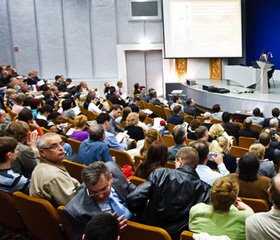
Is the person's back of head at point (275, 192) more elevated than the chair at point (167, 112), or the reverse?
the person's back of head at point (275, 192)

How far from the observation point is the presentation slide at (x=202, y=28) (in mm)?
13156

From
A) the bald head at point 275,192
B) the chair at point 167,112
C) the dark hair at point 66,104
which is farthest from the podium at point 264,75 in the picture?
the bald head at point 275,192

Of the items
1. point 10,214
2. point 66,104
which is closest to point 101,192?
point 10,214

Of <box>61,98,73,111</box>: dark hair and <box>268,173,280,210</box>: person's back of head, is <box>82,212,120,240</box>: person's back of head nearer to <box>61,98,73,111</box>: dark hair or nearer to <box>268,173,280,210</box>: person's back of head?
<box>268,173,280,210</box>: person's back of head

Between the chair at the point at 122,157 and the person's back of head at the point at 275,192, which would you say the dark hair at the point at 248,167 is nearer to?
the person's back of head at the point at 275,192

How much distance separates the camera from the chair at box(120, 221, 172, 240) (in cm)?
213

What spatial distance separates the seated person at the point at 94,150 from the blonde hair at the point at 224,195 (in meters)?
1.80

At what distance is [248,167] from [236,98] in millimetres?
7006

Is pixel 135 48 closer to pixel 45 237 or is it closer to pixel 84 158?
pixel 84 158

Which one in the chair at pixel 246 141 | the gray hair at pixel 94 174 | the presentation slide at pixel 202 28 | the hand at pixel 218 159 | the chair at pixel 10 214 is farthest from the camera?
the presentation slide at pixel 202 28

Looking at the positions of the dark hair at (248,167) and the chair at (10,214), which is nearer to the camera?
the chair at (10,214)

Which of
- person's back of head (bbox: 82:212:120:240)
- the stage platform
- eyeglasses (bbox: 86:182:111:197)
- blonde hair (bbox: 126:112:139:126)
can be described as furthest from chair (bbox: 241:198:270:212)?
the stage platform

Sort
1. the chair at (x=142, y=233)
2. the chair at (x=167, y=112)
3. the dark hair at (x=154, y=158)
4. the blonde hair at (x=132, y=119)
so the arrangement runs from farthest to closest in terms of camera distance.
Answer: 1. the chair at (x=167, y=112)
2. the blonde hair at (x=132, y=119)
3. the dark hair at (x=154, y=158)
4. the chair at (x=142, y=233)

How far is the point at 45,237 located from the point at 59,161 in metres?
0.56
